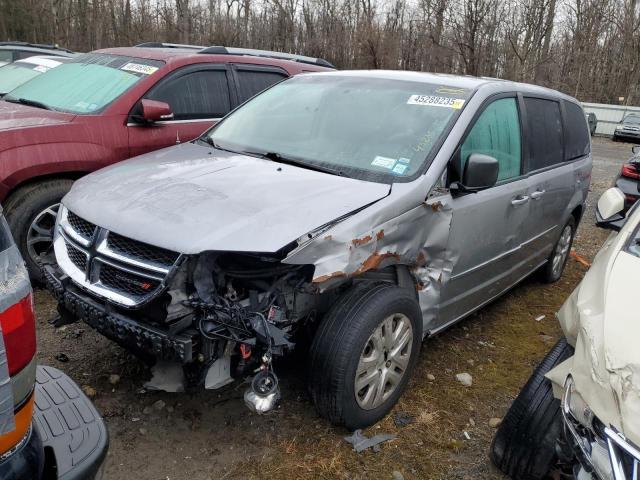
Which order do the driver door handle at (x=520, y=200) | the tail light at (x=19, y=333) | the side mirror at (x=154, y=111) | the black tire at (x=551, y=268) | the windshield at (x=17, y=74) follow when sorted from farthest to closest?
the windshield at (x=17, y=74) < the black tire at (x=551, y=268) < the side mirror at (x=154, y=111) < the driver door handle at (x=520, y=200) < the tail light at (x=19, y=333)

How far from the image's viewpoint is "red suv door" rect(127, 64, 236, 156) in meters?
4.46

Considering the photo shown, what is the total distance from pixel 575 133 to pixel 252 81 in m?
3.13

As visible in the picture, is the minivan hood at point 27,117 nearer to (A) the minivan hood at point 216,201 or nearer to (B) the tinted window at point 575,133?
(A) the minivan hood at point 216,201

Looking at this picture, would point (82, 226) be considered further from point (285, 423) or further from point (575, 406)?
point (575, 406)

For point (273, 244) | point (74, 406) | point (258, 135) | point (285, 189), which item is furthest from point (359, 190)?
point (74, 406)

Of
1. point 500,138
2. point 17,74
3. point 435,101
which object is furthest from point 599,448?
point 17,74

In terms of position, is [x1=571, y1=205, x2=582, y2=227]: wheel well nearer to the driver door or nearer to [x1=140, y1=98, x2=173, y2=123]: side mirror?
the driver door

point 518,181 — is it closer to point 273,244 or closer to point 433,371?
point 433,371

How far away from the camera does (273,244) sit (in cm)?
229

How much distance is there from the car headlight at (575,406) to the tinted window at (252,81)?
416 cm

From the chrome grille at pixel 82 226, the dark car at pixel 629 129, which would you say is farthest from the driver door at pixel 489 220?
the dark car at pixel 629 129

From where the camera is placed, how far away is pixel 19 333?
1366 millimetres

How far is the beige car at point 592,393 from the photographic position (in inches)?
67.0

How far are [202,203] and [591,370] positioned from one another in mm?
1795
